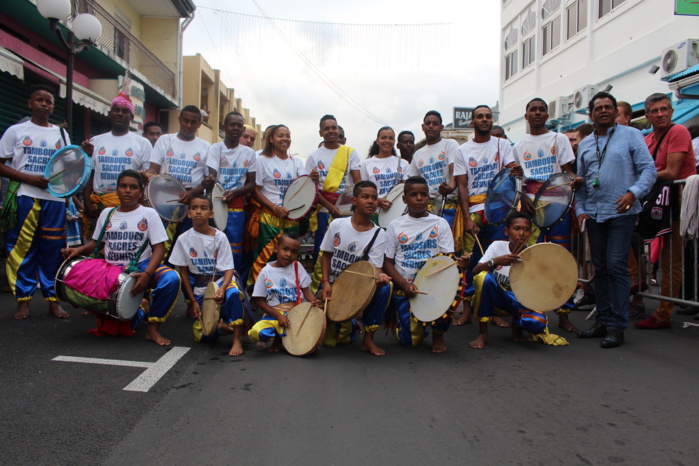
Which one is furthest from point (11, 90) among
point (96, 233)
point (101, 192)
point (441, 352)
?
point (441, 352)

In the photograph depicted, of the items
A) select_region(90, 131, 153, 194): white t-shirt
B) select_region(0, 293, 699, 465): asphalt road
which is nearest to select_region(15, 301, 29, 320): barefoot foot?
select_region(0, 293, 699, 465): asphalt road

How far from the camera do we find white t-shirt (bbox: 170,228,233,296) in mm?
4902

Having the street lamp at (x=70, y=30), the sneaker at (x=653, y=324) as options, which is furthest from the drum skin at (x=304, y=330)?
the street lamp at (x=70, y=30)

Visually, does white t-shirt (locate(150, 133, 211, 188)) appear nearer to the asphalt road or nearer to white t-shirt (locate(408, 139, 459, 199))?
the asphalt road

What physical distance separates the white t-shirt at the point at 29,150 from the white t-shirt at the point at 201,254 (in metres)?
1.62

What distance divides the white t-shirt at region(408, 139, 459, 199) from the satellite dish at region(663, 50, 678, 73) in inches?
350

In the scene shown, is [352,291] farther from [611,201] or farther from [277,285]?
[611,201]

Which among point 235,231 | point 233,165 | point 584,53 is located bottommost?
point 235,231

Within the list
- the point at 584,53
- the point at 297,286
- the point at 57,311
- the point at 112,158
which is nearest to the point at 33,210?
the point at 112,158

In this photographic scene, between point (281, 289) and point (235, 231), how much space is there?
150 centimetres

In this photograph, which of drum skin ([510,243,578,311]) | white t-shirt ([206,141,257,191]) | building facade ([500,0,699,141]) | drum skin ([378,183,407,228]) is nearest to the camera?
drum skin ([510,243,578,311])

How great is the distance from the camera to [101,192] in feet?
18.7

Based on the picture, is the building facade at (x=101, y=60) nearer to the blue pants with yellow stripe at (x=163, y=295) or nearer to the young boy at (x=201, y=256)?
the young boy at (x=201, y=256)

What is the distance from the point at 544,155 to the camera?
5.38 meters
